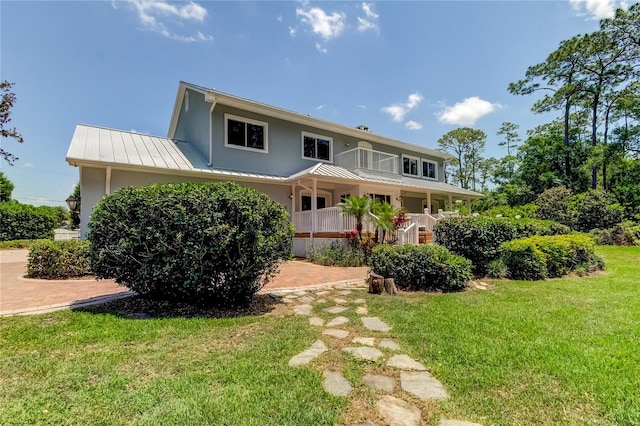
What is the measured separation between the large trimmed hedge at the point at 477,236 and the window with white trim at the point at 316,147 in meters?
8.30

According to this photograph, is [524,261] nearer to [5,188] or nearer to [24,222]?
[24,222]

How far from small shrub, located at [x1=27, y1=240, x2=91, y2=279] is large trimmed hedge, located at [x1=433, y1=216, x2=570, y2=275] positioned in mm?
9693

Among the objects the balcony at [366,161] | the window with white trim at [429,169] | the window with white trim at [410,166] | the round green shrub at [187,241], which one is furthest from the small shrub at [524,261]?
the window with white trim at [429,169]

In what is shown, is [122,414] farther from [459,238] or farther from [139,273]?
[459,238]

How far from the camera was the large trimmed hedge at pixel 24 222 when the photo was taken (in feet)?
60.0

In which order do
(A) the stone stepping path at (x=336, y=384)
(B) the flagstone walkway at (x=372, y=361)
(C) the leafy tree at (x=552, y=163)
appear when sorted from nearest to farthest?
1. (B) the flagstone walkway at (x=372, y=361)
2. (A) the stone stepping path at (x=336, y=384)
3. (C) the leafy tree at (x=552, y=163)

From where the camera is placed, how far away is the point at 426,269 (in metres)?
6.64

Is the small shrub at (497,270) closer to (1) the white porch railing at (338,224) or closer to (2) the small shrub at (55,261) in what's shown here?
(1) the white porch railing at (338,224)

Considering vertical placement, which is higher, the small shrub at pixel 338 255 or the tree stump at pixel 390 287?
the small shrub at pixel 338 255

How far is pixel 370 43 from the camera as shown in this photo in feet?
44.9

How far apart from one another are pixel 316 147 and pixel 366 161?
8.95ft

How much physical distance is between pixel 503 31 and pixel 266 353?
14453 mm

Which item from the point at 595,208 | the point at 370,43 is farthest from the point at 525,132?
the point at 370,43

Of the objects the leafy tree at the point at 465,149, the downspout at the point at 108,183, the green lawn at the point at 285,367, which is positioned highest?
the leafy tree at the point at 465,149
